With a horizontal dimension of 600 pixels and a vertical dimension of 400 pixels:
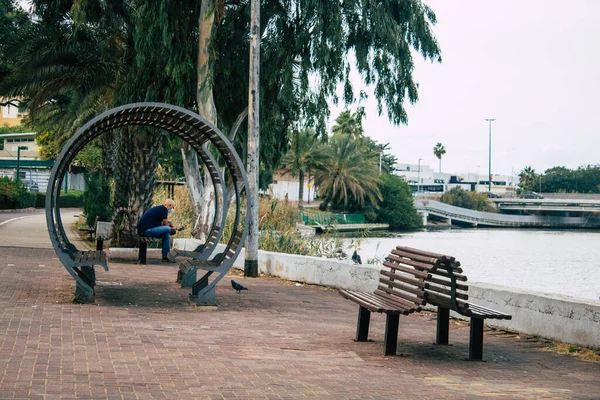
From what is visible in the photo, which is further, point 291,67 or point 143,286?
point 291,67

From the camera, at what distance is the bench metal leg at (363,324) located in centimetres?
829

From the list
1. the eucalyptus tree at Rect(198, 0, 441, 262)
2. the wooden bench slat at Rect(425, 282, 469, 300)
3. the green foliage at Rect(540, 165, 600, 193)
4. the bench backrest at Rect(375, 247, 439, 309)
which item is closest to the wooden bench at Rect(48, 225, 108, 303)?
the bench backrest at Rect(375, 247, 439, 309)

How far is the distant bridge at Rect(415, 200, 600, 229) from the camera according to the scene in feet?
338

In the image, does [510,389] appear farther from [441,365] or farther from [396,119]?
[396,119]

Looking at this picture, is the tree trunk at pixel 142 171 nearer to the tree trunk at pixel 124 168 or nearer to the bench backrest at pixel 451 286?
the tree trunk at pixel 124 168

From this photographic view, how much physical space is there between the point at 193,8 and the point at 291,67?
3143 mm

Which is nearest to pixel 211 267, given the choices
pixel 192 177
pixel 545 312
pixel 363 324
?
pixel 363 324

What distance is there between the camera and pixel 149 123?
13047 mm

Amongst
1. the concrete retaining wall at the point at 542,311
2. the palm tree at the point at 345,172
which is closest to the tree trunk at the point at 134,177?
the concrete retaining wall at the point at 542,311

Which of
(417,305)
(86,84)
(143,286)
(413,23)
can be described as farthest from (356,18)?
(417,305)

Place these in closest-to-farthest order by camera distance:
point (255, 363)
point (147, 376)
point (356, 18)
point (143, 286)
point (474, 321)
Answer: point (147, 376)
point (255, 363)
point (474, 321)
point (143, 286)
point (356, 18)

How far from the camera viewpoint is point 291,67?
21.6m

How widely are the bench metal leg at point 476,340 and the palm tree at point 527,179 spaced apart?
147 metres

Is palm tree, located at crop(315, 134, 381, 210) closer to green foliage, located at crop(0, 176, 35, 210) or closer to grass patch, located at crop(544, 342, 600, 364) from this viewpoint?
green foliage, located at crop(0, 176, 35, 210)
